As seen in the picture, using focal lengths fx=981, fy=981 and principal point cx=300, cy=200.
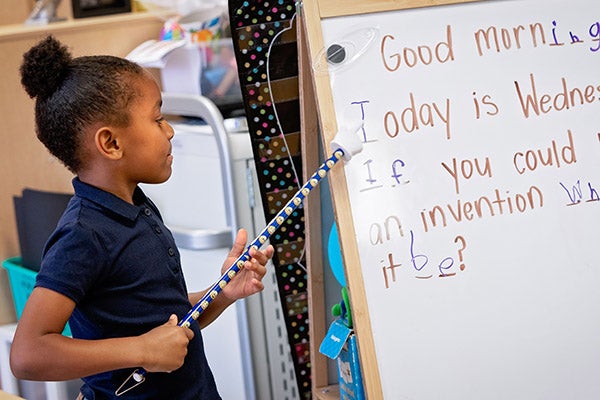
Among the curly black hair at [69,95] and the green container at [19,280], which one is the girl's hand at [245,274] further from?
the green container at [19,280]

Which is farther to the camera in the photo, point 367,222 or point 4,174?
point 4,174

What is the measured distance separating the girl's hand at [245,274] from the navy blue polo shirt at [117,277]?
0.09 meters

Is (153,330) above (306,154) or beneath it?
beneath

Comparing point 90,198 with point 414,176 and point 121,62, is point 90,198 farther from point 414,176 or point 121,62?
point 414,176

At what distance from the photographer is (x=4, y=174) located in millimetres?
2809

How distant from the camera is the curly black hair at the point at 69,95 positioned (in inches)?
57.9

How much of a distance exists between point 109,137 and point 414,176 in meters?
0.53

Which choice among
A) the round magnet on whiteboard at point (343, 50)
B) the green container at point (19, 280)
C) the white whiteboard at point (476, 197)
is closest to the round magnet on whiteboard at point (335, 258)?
the white whiteboard at point (476, 197)

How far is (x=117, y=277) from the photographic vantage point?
146 cm

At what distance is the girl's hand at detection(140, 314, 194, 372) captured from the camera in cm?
141

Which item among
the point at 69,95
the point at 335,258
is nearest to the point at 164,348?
the point at 69,95

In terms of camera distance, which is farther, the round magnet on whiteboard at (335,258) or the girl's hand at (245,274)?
the round magnet on whiteboard at (335,258)

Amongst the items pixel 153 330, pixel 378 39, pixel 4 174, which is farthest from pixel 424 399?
pixel 4 174

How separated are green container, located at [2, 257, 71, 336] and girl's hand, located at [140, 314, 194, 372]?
48.8 inches
